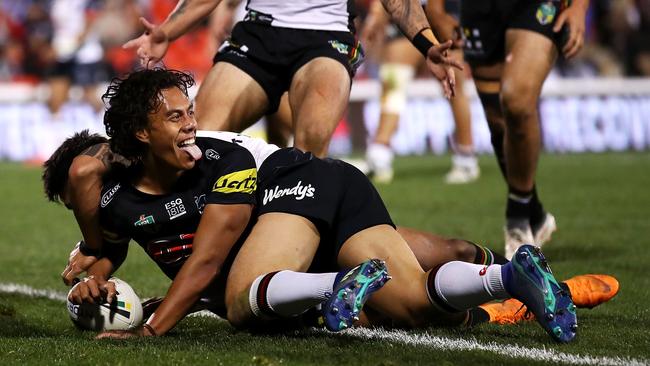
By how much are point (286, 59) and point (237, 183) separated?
1.64m

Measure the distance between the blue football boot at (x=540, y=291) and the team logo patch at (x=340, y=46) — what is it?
234 centimetres

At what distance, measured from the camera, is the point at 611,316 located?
5551mm

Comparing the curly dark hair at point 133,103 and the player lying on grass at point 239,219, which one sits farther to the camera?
the curly dark hair at point 133,103

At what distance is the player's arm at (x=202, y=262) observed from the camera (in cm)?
497

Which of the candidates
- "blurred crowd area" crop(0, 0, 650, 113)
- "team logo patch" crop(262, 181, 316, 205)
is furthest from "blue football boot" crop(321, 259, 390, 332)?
"blurred crowd area" crop(0, 0, 650, 113)

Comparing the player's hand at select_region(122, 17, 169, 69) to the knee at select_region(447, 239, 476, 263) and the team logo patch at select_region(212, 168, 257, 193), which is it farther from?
the knee at select_region(447, 239, 476, 263)

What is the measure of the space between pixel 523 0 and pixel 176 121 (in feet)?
9.32

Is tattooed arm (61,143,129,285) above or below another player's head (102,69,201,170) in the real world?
below

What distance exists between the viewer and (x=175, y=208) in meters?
5.25

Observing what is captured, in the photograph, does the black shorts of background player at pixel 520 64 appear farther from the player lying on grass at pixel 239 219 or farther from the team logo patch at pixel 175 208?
the team logo patch at pixel 175 208

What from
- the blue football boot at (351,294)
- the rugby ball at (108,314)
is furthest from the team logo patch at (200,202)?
the blue football boot at (351,294)

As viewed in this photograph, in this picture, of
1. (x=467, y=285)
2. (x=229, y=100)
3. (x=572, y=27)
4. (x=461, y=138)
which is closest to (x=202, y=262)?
(x=467, y=285)

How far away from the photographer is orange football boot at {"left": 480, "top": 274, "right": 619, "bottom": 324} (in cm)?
545

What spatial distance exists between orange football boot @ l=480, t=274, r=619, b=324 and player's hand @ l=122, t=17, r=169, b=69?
208 cm
